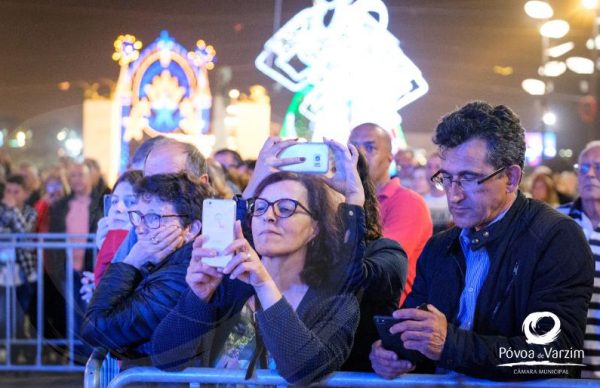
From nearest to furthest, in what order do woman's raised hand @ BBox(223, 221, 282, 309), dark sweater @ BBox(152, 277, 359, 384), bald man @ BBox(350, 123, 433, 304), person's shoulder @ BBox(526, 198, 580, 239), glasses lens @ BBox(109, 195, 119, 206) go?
woman's raised hand @ BBox(223, 221, 282, 309), dark sweater @ BBox(152, 277, 359, 384), person's shoulder @ BBox(526, 198, 580, 239), glasses lens @ BBox(109, 195, 119, 206), bald man @ BBox(350, 123, 433, 304)

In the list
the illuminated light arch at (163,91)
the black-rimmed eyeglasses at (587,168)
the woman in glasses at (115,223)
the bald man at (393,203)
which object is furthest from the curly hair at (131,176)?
the illuminated light arch at (163,91)

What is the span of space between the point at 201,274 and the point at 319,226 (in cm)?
36

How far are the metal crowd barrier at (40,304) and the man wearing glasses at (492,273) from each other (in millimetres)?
4120

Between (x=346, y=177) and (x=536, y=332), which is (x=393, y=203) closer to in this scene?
(x=346, y=177)

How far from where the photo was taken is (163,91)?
Result: 345 inches

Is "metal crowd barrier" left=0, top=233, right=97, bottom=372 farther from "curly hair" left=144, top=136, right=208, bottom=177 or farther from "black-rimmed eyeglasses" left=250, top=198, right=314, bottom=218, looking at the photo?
"black-rimmed eyeglasses" left=250, top=198, right=314, bottom=218

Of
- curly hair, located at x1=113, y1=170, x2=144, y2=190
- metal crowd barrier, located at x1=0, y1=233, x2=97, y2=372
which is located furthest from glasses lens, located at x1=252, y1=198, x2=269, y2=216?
metal crowd barrier, located at x1=0, y1=233, x2=97, y2=372

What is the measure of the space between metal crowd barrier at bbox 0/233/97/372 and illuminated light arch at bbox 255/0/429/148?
1.92 m

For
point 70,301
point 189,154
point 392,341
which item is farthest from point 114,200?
point 70,301

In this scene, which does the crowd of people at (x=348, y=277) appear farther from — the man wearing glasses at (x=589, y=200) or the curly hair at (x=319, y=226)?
the man wearing glasses at (x=589, y=200)

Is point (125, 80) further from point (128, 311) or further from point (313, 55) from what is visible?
point (128, 311)

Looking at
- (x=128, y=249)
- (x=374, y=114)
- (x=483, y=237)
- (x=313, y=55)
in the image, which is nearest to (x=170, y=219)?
(x=128, y=249)

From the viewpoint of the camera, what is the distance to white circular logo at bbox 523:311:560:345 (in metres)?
2.23

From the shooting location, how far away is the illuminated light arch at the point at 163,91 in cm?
784
